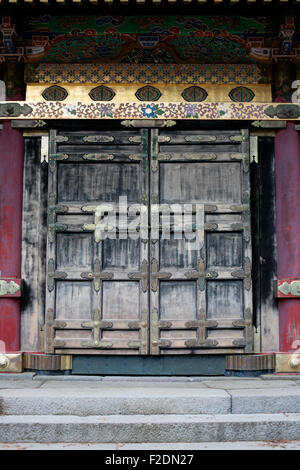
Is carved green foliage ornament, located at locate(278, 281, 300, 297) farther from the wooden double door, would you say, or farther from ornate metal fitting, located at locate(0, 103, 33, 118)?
ornate metal fitting, located at locate(0, 103, 33, 118)

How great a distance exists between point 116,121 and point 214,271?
6.33 feet

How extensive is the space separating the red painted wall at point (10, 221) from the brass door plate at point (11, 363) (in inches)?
3.9

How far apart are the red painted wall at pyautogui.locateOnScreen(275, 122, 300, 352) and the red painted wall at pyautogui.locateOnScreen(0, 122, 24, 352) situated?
2777mm

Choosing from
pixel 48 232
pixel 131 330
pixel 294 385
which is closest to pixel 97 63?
pixel 48 232

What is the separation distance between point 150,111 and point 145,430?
3256 millimetres

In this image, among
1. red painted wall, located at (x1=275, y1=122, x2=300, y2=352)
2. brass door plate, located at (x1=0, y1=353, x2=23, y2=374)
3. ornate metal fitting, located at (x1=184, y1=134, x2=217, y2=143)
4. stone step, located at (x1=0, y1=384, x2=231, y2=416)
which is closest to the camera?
stone step, located at (x1=0, y1=384, x2=231, y2=416)

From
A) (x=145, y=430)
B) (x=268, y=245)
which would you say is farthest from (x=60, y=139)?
(x=145, y=430)

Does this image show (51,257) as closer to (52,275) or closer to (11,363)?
(52,275)

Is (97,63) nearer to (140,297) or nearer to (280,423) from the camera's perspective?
(140,297)

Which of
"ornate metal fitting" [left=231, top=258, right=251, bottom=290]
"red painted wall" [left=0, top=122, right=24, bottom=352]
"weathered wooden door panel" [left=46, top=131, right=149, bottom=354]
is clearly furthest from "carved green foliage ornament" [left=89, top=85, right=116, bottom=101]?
"ornate metal fitting" [left=231, top=258, right=251, bottom=290]

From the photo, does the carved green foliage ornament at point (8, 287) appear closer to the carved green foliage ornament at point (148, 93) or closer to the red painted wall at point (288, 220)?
the carved green foliage ornament at point (148, 93)

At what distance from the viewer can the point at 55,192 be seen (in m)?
5.66

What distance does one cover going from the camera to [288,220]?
5.64m

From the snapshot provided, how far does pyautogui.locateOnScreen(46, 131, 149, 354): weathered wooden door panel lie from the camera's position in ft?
18.2
